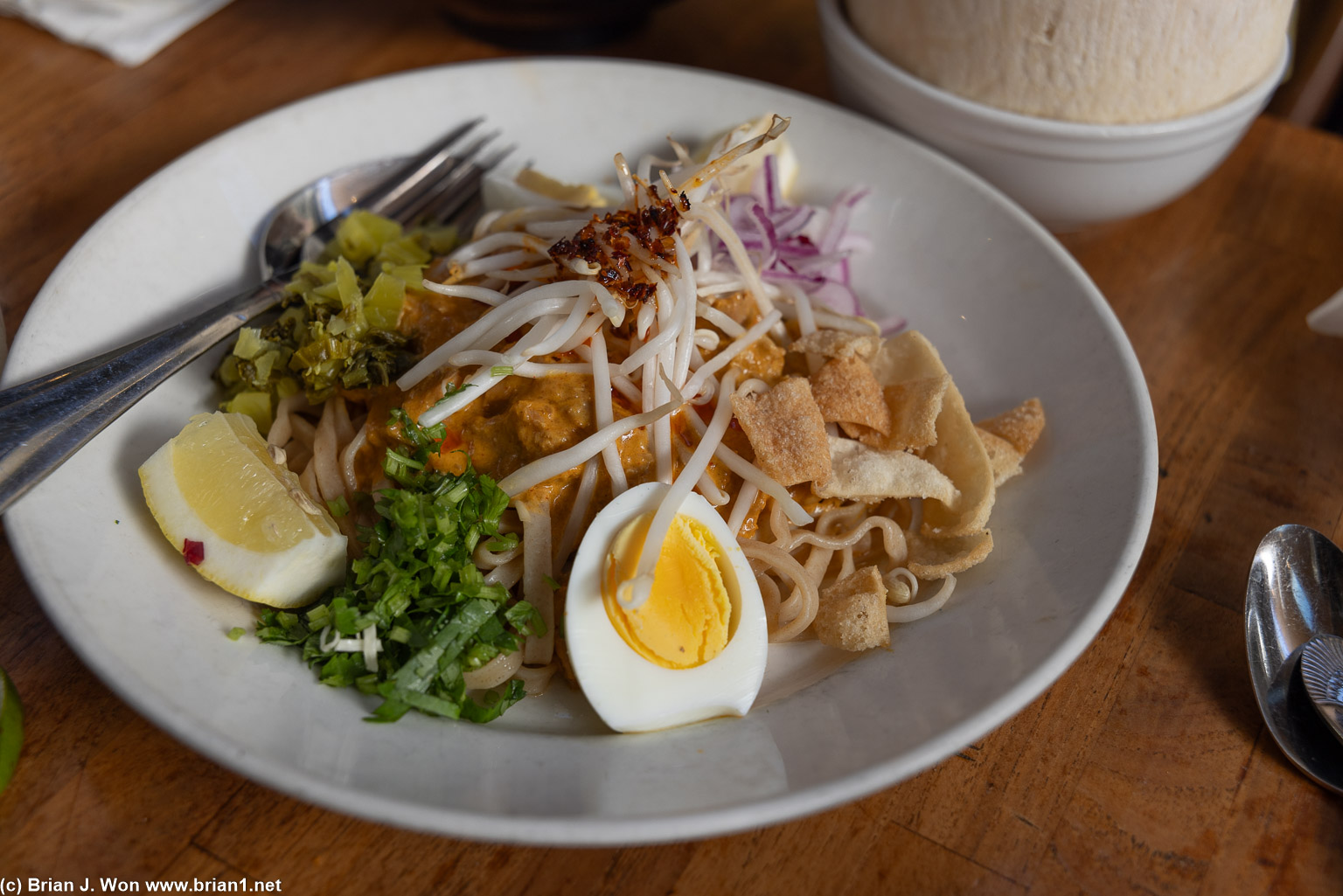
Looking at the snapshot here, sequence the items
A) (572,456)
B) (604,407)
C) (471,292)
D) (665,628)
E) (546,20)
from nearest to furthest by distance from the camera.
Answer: (665,628), (572,456), (604,407), (471,292), (546,20)

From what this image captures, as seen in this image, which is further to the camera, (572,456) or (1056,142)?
(1056,142)

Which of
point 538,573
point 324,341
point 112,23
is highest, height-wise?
point 112,23

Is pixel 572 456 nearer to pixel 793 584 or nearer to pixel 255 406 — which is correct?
pixel 793 584

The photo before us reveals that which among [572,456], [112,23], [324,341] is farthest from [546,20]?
[572,456]

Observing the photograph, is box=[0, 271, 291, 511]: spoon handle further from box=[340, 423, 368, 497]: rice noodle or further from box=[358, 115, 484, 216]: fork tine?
box=[358, 115, 484, 216]: fork tine

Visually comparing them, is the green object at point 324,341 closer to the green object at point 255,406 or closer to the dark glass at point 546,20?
the green object at point 255,406

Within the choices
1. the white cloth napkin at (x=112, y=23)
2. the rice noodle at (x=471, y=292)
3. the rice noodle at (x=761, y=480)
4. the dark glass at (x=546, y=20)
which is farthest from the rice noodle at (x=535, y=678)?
the white cloth napkin at (x=112, y=23)

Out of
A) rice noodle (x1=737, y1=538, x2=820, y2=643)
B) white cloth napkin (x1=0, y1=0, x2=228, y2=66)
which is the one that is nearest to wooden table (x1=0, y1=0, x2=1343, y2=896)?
rice noodle (x1=737, y1=538, x2=820, y2=643)
